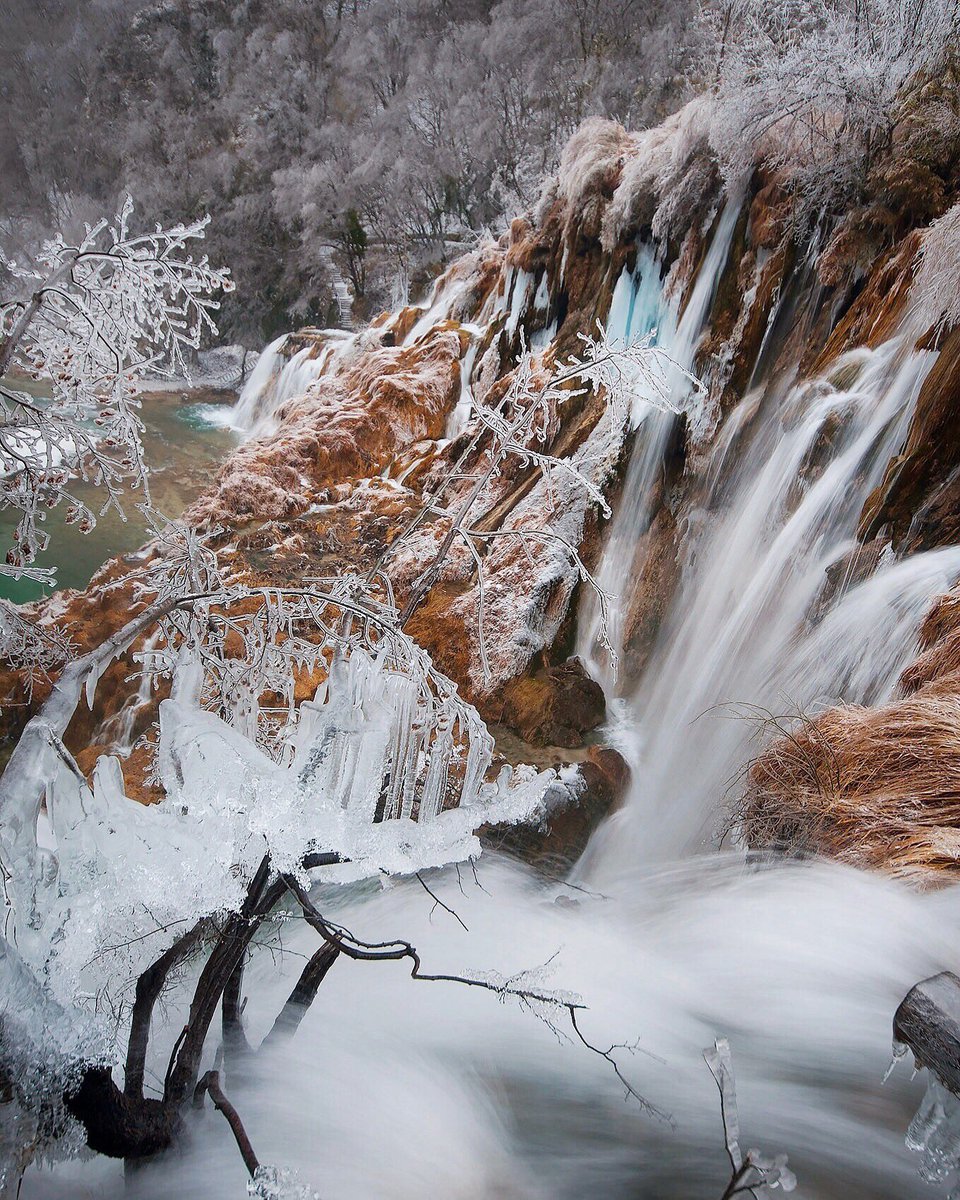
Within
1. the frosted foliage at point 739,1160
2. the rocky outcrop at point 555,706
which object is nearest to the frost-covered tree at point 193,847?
the frosted foliage at point 739,1160

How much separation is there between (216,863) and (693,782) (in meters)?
1.71

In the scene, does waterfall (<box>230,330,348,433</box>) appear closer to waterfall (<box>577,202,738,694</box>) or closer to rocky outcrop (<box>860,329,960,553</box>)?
waterfall (<box>577,202,738,694</box>)

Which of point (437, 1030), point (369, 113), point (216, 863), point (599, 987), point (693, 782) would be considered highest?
point (369, 113)

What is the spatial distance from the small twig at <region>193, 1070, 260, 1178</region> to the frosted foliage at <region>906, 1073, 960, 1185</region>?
110 centimetres

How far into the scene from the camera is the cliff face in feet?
6.35

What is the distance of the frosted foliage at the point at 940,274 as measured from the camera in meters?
2.16

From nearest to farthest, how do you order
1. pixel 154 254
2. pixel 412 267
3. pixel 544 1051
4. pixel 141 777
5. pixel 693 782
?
pixel 544 1051 < pixel 154 254 < pixel 693 782 < pixel 141 777 < pixel 412 267

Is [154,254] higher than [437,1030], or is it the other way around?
[154,254]

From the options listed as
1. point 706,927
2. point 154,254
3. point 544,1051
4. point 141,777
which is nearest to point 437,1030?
point 544,1051

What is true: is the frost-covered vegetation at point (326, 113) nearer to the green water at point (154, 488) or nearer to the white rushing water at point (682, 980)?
the green water at point (154, 488)

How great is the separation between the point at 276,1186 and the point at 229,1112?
14cm

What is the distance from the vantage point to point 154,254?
1.67 meters

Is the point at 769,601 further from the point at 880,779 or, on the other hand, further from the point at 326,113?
the point at 326,113

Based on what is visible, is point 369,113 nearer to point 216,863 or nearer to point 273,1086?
point 216,863
